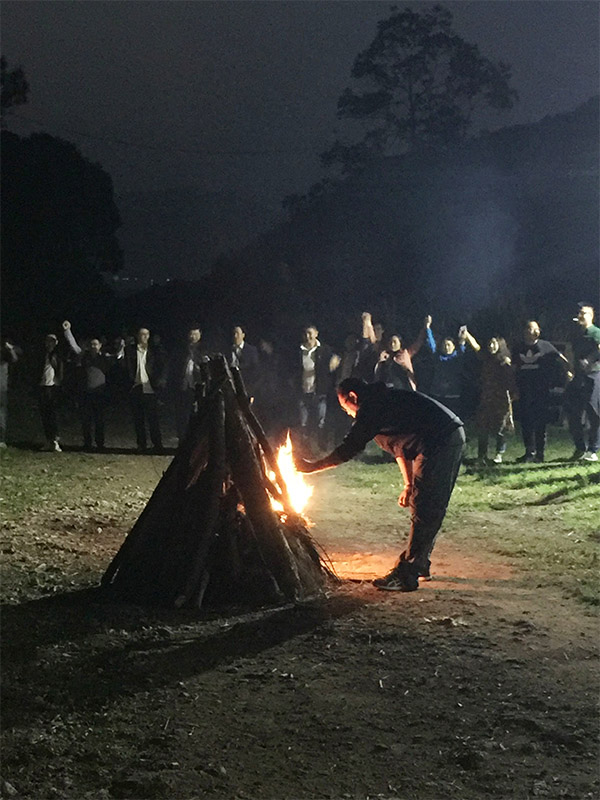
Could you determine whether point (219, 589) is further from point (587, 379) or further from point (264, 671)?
point (587, 379)

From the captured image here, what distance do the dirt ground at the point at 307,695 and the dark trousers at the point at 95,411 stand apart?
323 inches

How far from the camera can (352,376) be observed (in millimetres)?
16531

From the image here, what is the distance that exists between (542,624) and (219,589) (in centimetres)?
246

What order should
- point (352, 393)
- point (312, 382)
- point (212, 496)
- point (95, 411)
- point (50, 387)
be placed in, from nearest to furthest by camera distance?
point (212, 496) < point (352, 393) < point (50, 387) < point (312, 382) < point (95, 411)

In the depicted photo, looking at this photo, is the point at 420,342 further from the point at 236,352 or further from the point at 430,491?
the point at 430,491

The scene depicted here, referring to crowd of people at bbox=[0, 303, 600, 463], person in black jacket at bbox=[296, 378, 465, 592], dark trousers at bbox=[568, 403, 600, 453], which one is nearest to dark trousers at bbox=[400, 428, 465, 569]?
person in black jacket at bbox=[296, 378, 465, 592]

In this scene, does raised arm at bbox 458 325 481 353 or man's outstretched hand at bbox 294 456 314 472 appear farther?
raised arm at bbox 458 325 481 353

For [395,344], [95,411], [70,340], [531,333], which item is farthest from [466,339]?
[70,340]

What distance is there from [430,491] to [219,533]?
1743 mm

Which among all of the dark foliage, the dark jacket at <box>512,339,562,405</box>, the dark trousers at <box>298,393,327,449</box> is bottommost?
the dark trousers at <box>298,393,327,449</box>

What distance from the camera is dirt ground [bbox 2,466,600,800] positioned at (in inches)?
186

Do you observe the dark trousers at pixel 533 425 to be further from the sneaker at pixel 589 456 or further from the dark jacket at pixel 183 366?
the dark jacket at pixel 183 366

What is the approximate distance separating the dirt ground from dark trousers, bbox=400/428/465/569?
37cm

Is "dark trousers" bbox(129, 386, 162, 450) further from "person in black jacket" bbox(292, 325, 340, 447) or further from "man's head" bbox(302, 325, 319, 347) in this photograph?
"man's head" bbox(302, 325, 319, 347)
